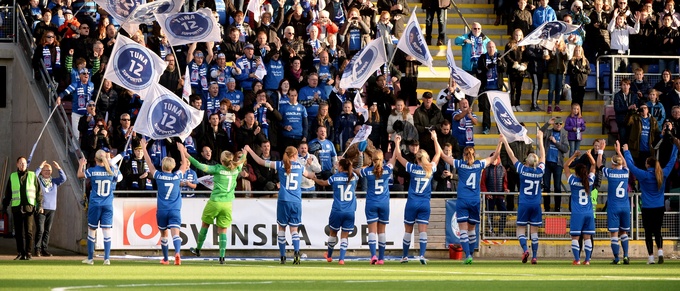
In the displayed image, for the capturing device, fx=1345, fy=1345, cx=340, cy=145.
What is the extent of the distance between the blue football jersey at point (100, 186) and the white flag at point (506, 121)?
25.4ft

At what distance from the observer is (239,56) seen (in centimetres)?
3022

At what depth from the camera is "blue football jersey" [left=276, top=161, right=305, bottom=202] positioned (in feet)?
81.5

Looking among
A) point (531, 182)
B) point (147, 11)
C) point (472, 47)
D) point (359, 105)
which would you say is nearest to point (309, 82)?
point (359, 105)

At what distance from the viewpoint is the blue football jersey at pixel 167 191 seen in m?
23.8

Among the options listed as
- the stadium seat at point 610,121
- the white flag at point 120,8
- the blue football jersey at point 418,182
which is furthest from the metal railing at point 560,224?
the white flag at point 120,8

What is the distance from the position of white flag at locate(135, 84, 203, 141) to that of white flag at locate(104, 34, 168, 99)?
3.75 ft

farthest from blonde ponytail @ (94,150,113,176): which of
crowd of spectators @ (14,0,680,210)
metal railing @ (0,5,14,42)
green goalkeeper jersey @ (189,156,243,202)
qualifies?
metal railing @ (0,5,14,42)

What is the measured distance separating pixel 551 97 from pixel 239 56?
7900 mm

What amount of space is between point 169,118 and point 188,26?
11.3 ft

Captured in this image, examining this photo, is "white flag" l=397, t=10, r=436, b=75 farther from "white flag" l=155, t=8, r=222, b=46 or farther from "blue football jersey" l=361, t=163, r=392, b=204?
"blue football jersey" l=361, t=163, r=392, b=204

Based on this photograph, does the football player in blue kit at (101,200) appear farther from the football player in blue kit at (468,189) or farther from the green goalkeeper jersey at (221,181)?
the football player in blue kit at (468,189)

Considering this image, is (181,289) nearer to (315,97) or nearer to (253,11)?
(315,97)

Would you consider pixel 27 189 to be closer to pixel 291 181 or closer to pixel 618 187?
pixel 291 181

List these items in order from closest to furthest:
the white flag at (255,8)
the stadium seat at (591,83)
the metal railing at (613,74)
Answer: the white flag at (255,8)
the metal railing at (613,74)
the stadium seat at (591,83)
